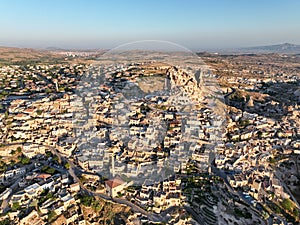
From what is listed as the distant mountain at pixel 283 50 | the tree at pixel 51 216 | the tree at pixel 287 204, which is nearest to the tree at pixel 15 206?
the tree at pixel 51 216

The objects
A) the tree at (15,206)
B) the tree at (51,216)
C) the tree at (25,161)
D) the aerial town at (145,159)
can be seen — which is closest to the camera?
the tree at (51,216)

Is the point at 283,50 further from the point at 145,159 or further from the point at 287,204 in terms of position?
the point at 145,159

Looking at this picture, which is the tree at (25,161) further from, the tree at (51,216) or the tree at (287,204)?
the tree at (287,204)

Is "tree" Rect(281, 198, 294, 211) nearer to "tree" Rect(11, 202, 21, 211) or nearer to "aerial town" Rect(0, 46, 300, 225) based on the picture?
"aerial town" Rect(0, 46, 300, 225)

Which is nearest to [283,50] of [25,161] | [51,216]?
[25,161]

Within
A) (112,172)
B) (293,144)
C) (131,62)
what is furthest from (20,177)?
(131,62)

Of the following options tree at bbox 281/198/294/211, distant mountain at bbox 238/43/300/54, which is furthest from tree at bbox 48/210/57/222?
distant mountain at bbox 238/43/300/54

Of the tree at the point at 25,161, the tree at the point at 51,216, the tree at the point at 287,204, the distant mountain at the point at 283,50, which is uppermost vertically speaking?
the distant mountain at the point at 283,50

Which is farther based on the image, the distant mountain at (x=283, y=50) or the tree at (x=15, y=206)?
the distant mountain at (x=283, y=50)
